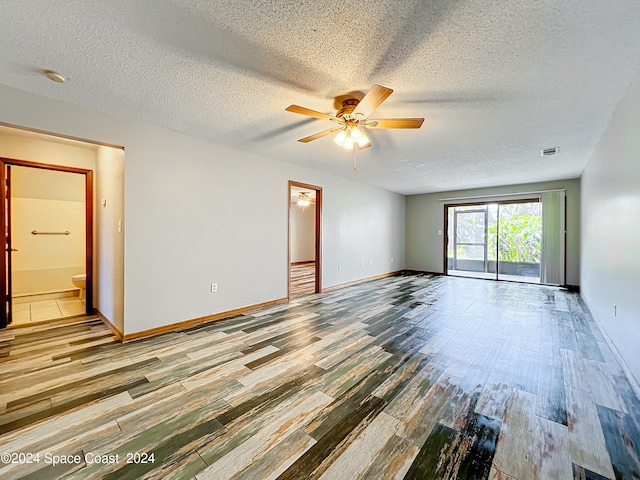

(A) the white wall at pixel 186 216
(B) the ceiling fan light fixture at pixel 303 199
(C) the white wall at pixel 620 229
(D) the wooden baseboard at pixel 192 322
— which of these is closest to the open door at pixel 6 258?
(A) the white wall at pixel 186 216

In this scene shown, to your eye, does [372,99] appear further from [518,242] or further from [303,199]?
[518,242]

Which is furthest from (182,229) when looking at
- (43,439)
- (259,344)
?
(43,439)

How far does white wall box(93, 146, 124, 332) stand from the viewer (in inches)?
121

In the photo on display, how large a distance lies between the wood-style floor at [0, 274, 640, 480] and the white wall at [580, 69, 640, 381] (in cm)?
32

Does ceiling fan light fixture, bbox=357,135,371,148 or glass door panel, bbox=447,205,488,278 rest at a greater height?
ceiling fan light fixture, bbox=357,135,371,148

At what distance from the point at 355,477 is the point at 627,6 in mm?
2783

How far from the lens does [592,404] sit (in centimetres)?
186

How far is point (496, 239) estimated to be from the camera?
23.3 feet

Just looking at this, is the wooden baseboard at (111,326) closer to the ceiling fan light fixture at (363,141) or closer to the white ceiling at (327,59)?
the white ceiling at (327,59)

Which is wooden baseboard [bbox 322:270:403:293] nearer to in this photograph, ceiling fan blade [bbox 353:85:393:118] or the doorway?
the doorway

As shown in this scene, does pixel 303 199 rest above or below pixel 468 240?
above

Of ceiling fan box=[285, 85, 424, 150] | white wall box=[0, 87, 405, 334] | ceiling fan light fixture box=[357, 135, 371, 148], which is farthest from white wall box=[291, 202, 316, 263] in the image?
ceiling fan box=[285, 85, 424, 150]

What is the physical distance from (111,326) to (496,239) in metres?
8.25

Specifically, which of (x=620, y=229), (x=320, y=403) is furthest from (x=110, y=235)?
(x=620, y=229)
